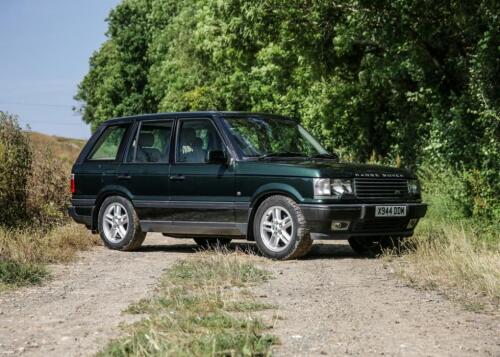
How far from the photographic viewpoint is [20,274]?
10.2 m

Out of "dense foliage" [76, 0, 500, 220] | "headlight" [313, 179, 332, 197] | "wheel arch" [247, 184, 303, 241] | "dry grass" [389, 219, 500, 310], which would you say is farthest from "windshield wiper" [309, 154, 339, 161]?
"dense foliage" [76, 0, 500, 220]

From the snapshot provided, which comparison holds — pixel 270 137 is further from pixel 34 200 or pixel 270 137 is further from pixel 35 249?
pixel 34 200

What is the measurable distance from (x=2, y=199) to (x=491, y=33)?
824 cm

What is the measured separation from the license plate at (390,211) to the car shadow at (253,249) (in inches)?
29.4

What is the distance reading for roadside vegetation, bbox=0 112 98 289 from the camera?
42.8ft

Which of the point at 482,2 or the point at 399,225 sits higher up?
the point at 482,2

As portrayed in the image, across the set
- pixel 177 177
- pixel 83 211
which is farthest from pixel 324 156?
pixel 83 211

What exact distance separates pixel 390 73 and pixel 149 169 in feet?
27.5

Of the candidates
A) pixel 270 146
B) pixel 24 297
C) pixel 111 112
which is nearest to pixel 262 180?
pixel 270 146

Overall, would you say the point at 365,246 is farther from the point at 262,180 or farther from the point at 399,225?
the point at 262,180

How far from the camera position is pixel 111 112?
2862 inches

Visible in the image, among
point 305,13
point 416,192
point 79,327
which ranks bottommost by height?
point 79,327

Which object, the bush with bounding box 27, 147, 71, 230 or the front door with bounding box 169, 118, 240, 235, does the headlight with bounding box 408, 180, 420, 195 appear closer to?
the front door with bounding box 169, 118, 240, 235

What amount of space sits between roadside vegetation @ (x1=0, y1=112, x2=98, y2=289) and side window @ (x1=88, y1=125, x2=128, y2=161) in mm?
1269
